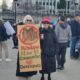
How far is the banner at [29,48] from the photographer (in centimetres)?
782

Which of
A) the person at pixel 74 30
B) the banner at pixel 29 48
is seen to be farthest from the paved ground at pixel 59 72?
the banner at pixel 29 48

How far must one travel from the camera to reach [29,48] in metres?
7.95

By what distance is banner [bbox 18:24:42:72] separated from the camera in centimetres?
782

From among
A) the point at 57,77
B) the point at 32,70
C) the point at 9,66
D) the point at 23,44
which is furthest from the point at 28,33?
the point at 9,66

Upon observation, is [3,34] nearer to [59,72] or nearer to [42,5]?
[59,72]

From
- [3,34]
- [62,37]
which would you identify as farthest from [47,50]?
[3,34]

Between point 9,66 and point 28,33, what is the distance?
4.82 meters

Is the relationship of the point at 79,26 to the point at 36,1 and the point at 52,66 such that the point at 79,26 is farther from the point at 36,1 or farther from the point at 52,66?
the point at 36,1

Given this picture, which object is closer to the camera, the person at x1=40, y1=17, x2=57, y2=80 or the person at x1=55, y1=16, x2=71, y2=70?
the person at x1=40, y1=17, x2=57, y2=80

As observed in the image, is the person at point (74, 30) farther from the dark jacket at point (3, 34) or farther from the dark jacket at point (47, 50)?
the dark jacket at point (47, 50)

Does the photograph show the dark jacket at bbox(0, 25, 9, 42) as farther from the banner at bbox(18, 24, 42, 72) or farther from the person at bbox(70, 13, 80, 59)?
the banner at bbox(18, 24, 42, 72)

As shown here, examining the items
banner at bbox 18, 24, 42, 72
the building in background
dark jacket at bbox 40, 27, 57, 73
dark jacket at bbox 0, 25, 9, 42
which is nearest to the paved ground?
dark jacket at bbox 0, 25, 9, 42

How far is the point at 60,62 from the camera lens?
11711 mm

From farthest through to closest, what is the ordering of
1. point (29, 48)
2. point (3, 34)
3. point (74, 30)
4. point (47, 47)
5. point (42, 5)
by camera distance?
point (42, 5), point (74, 30), point (3, 34), point (47, 47), point (29, 48)
